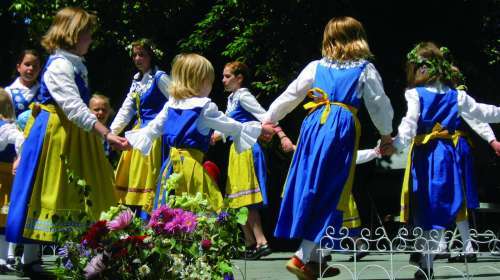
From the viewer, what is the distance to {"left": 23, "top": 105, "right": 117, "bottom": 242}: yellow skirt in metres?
6.46

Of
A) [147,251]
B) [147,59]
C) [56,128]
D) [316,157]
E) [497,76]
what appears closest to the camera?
[147,251]

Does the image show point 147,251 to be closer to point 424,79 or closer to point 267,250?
point 424,79

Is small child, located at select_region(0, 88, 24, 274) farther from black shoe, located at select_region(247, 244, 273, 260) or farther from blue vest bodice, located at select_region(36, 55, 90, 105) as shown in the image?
black shoe, located at select_region(247, 244, 273, 260)

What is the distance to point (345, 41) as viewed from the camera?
641 cm

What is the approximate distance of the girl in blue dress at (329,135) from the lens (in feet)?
20.1

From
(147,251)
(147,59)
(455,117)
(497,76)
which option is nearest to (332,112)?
(455,117)

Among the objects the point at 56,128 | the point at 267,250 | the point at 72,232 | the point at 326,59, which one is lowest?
the point at 267,250

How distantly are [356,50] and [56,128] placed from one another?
1943mm

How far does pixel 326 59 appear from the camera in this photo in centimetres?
645

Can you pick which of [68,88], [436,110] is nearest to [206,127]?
[68,88]

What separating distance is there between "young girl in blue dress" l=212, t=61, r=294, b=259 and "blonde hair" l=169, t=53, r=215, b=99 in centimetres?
227

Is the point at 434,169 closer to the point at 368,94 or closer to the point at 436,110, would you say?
the point at 436,110

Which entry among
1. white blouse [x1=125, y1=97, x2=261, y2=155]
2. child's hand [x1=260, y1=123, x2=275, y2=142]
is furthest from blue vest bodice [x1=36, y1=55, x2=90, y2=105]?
child's hand [x1=260, y1=123, x2=275, y2=142]

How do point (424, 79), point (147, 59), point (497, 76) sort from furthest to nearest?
point (497, 76)
point (147, 59)
point (424, 79)
